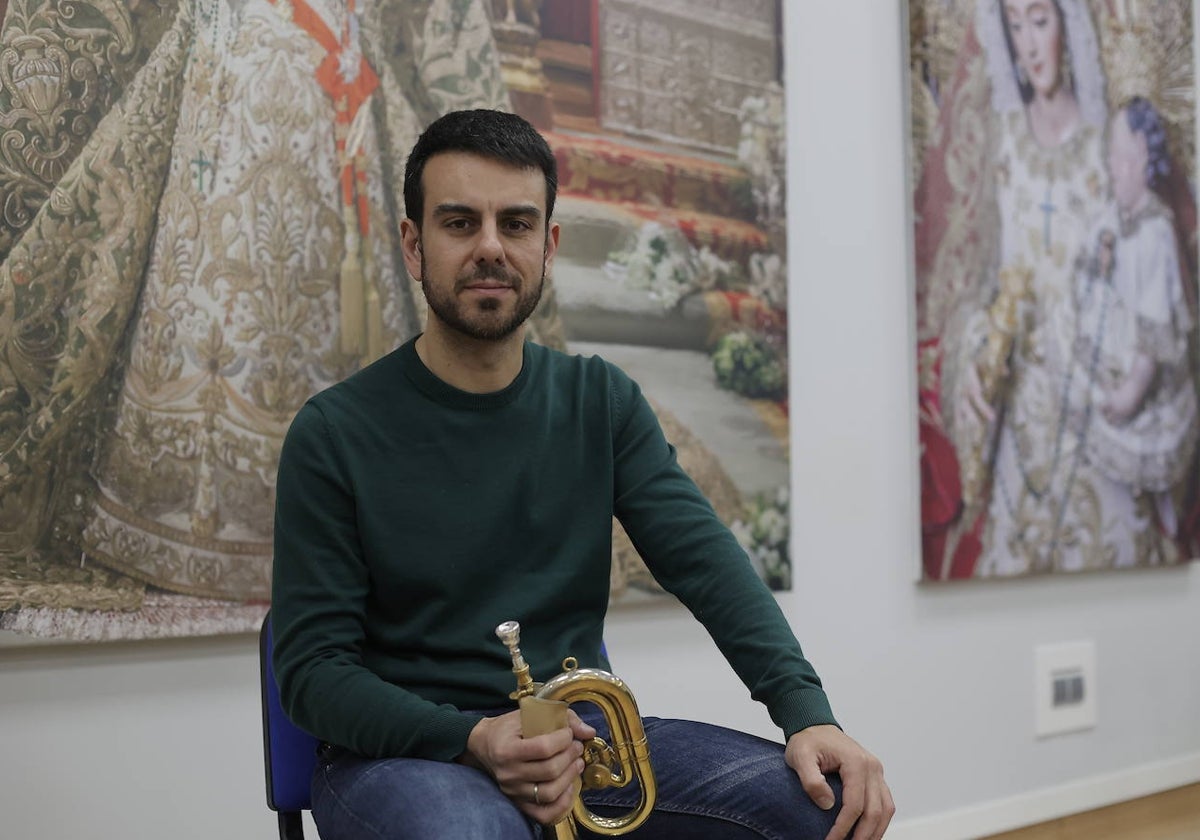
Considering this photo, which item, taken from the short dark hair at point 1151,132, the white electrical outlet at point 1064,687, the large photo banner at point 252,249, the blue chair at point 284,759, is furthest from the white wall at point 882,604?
the short dark hair at point 1151,132

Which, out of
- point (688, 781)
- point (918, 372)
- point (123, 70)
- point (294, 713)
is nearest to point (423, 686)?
point (294, 713)

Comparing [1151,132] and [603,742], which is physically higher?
[1151,132]

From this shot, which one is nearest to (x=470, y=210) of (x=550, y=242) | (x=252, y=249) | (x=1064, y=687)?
(x=550, y=242)

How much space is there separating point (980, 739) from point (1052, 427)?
2.50 feet

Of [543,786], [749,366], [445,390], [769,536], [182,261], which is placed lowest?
[543,786]

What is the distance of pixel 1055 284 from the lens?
3.04 m

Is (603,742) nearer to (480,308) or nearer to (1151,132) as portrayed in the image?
(480,308)

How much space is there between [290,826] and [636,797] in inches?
17.0

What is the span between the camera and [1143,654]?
330 cm

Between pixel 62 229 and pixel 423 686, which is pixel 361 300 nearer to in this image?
pixel 62 229

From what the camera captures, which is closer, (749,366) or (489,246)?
(489,246)

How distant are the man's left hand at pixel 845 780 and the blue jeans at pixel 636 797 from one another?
0.02m

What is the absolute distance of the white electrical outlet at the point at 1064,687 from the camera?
121 inches

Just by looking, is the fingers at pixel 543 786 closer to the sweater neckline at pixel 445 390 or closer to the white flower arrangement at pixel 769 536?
the sweater neckline at pixel 445 390
